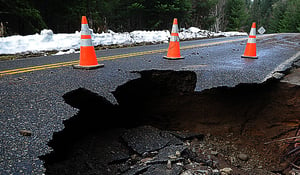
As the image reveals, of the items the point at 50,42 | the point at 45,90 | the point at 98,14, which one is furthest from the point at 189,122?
the point at 98,14

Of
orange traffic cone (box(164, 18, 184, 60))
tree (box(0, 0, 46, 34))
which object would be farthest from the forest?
orange traffic cone (box(164, 18, 184, 60))

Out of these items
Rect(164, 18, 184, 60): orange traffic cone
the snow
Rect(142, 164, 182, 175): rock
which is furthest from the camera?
the snow

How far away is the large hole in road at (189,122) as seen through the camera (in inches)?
94.6

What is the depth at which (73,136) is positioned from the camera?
229 centimetres

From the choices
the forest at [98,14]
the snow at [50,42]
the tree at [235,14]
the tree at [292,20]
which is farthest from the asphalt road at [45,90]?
the tree at [292,20]

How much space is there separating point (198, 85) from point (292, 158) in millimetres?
1393

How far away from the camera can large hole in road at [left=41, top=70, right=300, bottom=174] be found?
2.40 metres

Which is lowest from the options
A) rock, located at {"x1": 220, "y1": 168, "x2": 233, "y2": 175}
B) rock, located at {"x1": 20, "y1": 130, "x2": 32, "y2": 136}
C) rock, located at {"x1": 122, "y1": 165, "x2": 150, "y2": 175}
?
rock, located at {"x1": 220, "y1": 168, "x2": 233, "y2": 175}

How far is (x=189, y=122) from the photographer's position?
3.44 meters

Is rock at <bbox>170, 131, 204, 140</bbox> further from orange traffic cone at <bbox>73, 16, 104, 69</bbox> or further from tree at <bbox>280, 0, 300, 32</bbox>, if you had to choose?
tree at <bbox>280, 0, 300, 32</bbox>

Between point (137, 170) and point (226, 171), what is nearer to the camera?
point (137, 170)

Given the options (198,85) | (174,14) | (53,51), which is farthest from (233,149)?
(174,14)

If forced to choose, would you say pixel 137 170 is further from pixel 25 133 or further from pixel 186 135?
pixel 186 135

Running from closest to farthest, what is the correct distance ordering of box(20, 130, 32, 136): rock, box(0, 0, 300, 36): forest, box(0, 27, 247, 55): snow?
box(20, 130, 32, 136): rock
box(0, 27, 247, 55): snow
box(0, 0, 300, 36): forest
